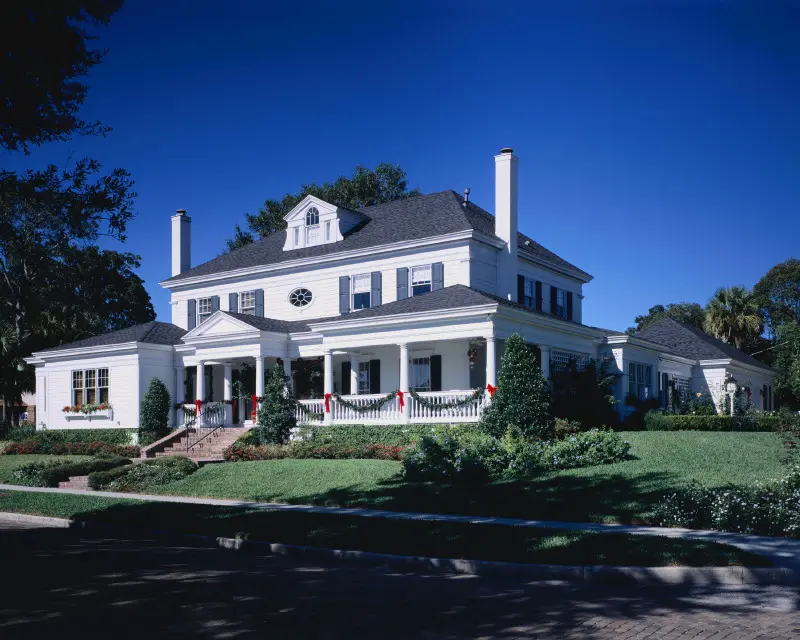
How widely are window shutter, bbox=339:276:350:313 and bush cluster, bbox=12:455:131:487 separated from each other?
10598 mm

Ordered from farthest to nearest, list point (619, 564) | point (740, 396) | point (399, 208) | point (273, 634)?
point (740, 396) < point (399, 208) < point (619, 564) < point (273, 634)

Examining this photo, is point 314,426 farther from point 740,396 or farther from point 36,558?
point 740,396

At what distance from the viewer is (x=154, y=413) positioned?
33.2 meters

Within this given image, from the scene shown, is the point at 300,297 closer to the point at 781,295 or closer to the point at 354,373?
the point at 354,373

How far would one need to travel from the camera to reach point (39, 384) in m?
38.0

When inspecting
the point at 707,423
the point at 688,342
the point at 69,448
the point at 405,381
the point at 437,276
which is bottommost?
the point at 69,448

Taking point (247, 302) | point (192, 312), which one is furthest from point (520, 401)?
Answer: point (192, 312)

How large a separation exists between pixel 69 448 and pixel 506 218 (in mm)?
20101

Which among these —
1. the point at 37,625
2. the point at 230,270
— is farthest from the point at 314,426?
the point at 37,625

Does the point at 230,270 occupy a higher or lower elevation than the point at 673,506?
higher

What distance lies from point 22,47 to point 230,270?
81.2 ft

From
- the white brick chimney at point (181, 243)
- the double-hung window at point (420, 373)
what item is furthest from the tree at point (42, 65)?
the white brick chimney at point (181, 243)

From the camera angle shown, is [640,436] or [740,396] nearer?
[640,436]

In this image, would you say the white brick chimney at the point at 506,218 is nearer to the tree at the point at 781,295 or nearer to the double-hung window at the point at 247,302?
the double-hung window at the point at 247,302
